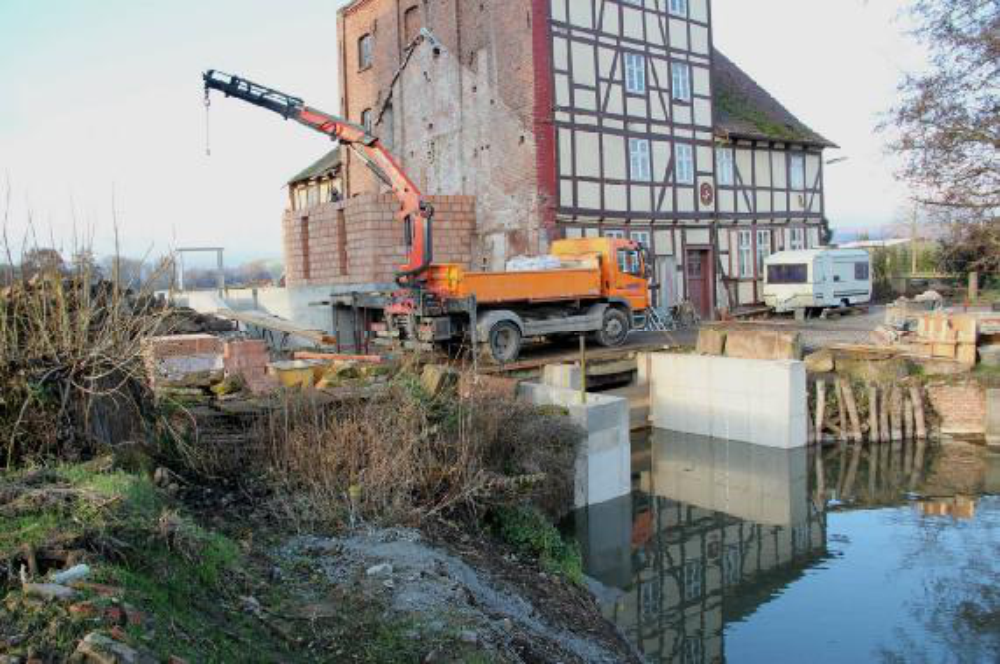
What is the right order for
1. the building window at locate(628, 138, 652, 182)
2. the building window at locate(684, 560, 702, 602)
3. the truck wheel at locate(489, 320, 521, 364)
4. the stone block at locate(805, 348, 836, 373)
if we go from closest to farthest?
the building window at locate(684, 560, 702, 602) → the truck wheel at locate(489, 320, 521, 364) → the stone block at locate(805, 348, 836, 373) → the building window at locate(628, 138, 652, 182)

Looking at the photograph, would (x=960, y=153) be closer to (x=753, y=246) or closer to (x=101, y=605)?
(x=753, y=246)

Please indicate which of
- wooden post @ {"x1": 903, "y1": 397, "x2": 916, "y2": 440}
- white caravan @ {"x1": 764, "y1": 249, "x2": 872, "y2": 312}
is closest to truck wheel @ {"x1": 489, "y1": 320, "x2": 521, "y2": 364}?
wooden post @ {"x1": 903, "y1": 397, "x2": 916, "y2": 440}

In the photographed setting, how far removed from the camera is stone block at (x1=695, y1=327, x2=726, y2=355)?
18.7 meters

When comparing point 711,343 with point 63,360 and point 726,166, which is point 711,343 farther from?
point 63,360

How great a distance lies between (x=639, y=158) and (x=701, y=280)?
4.72 m

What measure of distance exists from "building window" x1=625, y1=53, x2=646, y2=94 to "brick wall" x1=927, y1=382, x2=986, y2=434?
1163cm

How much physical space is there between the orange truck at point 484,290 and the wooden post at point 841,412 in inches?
179

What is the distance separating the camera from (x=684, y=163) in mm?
26062

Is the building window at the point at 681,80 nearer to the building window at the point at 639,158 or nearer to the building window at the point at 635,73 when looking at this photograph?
the building window at the point at 635,73

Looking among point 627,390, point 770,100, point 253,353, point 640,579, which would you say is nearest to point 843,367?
point 627,390

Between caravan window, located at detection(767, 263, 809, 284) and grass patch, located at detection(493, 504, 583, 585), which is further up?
caravan window, located at detection(767, 263, 809, 284)

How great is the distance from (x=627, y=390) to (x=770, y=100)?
1685 cm

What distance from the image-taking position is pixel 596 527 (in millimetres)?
12383

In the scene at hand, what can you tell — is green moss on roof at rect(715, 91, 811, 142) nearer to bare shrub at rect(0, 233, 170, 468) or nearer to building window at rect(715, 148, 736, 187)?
building window at rect(715, 148, 736, 187)
